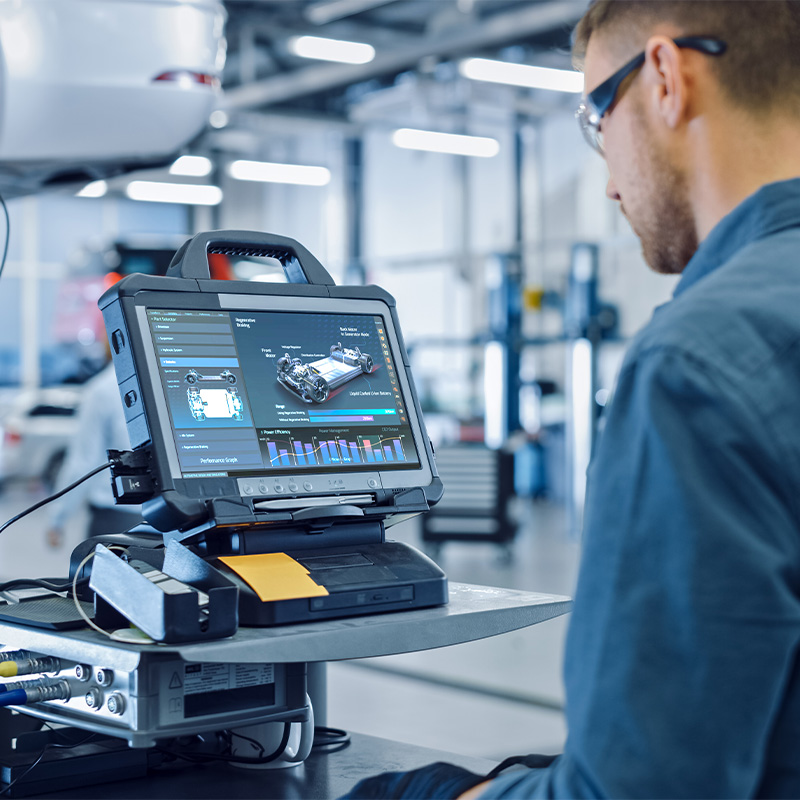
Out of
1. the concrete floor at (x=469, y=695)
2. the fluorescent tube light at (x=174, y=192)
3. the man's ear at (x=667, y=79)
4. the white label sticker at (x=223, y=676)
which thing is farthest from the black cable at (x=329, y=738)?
the fluorescent tube light at (x=174, y=192)

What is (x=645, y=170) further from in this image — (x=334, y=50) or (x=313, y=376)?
(x=334, y=50)

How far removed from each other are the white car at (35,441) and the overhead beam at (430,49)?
3.72 metres

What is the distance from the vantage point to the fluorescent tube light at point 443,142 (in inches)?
410

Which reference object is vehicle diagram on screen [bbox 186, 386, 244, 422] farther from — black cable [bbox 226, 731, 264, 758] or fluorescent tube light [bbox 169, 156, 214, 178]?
fluorescent tube light [bbox 169, 156, 214, 178]

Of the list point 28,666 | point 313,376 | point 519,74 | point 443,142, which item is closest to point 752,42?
point 313,376

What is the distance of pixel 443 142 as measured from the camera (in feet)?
35.8

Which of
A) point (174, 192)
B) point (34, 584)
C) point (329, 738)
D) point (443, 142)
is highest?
point (34, 584)

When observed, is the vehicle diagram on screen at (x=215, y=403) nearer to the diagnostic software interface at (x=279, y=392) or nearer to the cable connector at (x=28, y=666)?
Answer: the diagnostic software interface at (x=279, y=392)

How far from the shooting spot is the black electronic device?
43.1 inches

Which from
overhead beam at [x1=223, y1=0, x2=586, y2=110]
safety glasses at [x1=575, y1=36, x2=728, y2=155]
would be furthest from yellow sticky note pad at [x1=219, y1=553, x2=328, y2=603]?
overhead beam at [x1=223, y1=0, x2=586, y2=110]

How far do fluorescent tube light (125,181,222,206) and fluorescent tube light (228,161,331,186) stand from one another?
1.92 metres

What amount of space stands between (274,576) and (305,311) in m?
0.35

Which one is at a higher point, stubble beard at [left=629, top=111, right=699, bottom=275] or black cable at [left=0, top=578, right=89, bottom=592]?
stubble beard at [left=629, top=111, right=699, bottom=275]

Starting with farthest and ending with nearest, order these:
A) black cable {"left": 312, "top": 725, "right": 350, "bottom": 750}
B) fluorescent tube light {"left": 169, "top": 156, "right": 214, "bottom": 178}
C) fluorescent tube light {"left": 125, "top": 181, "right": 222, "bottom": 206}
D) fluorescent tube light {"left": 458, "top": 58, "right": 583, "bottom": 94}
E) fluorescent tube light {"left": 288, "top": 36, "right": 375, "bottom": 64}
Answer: fluorescent tube light {"left": 125, "top": 181, "right": 222, "bottom": 206}, fluorescent tube light {"left": 169, "top": 156, "right": 214, "bottom": 178}, fluorescent tube light {"left": 288, "top": 36, "right": 375, "bottom": 64}, fluorescent tube light {"left": 458, "top": 58, "right": 583, "bottom": 94}, black cable {"left": 312, "top": 725, "right": 350, "bottom": 750}
